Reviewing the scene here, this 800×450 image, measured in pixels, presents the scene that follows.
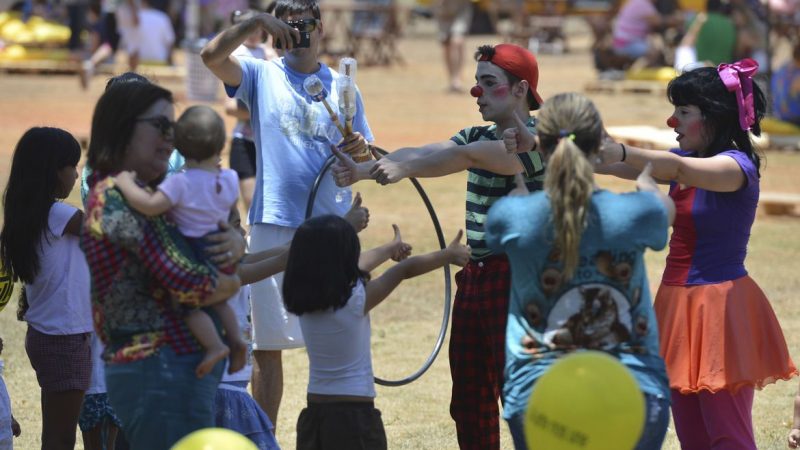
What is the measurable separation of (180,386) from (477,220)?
163cm

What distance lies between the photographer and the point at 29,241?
5.02 metres

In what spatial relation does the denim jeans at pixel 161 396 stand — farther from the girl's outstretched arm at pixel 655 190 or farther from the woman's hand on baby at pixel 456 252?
Answer: the girl's outstretched arm at pixel 655 190

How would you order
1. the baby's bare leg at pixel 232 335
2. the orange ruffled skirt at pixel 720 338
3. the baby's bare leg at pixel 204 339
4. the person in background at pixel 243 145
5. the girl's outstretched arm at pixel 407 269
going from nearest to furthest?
the baby's bare leg at pixel 204 339
the baby's bare leg at pixel 232 335
the girl's outstretched arm at pixel 407 269
the orange ruffled skirt at pixel 720 338
the person in background at pixel 243 145

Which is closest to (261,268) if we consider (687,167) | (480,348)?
(480,348)

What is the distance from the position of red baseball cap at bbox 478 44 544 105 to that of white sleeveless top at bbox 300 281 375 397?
1.23 metres

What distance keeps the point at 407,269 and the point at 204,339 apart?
871 mm

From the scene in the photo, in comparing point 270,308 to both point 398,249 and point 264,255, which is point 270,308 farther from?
point 398,249

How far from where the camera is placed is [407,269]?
4.41 meters

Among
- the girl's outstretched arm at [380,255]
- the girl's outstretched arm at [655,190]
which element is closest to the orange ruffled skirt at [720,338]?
the girl's outstretched arm at [655,190]

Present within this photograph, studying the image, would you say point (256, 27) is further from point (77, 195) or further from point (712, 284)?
point (77, 195)

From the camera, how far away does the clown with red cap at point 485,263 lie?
5.00 metres

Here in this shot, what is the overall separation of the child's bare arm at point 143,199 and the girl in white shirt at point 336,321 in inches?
23.4

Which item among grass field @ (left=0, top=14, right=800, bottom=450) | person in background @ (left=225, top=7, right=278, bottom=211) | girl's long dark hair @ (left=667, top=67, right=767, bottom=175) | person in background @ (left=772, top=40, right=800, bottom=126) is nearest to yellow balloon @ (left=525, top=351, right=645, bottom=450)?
girl's long dark hair @ (left=667, top=67, right=767, bottom=175)

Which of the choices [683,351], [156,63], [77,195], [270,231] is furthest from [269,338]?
[156,63]
